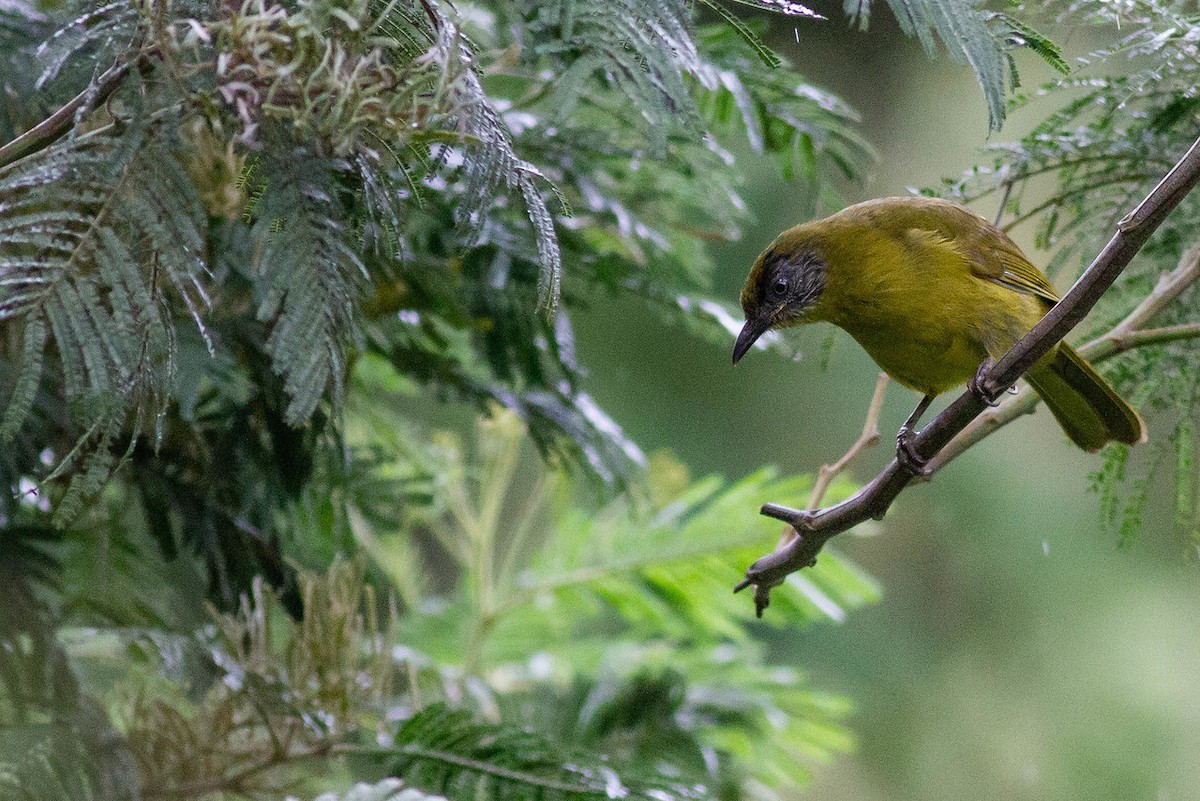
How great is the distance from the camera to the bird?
2268 millimetres

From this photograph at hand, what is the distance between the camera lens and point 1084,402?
221cm

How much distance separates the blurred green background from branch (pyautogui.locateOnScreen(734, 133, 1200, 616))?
12.0 feet

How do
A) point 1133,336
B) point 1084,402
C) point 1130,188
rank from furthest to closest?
point 1084,402, point 1130,188, point 1133,336

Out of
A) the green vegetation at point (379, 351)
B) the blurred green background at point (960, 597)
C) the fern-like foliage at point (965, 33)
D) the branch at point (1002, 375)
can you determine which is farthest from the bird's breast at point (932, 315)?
the blurred green background at point (960, 597)

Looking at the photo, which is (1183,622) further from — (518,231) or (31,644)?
(31,644)

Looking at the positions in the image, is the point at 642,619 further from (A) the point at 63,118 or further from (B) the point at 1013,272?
(A) the point at 63,118

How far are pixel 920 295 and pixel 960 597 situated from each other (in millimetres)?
4753

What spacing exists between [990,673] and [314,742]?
17.2 ft

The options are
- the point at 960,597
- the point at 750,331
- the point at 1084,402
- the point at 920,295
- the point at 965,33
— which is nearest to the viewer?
the point at 965,33

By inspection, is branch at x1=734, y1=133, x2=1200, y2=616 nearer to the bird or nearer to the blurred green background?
the bird

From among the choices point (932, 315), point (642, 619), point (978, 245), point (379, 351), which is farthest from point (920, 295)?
point (642, 619)

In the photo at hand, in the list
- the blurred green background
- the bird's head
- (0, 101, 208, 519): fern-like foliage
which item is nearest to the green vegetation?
(0, 101, 208, 519): fern-like foliage

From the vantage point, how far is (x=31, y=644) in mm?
2160

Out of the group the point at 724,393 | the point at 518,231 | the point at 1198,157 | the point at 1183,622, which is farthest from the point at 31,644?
the point at 1183,622
